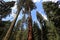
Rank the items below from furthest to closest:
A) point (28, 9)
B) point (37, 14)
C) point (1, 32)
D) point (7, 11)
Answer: point (1, 32) → point (7, 11) → point (37, 14) → point (28, 9)

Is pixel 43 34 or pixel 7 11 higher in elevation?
pixel 7 11

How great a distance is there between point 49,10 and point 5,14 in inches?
286

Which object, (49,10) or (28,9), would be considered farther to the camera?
(49,10)

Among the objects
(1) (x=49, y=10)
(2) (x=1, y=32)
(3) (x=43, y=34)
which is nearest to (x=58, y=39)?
(3) (x=43, y=34)

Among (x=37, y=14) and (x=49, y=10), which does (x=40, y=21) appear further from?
(x=49, y=10)

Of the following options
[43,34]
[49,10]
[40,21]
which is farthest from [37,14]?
[49,10]

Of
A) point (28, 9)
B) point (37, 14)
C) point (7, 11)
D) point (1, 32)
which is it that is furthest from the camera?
point (1, 32)

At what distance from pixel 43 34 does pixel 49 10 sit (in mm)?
4999

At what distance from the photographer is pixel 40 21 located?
81.7ft

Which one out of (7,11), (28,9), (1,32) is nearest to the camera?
(28,9)

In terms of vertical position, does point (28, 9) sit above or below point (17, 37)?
above

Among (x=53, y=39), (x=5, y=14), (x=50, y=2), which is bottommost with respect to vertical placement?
(x=53, y=39)

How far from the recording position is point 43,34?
2573 centimetres

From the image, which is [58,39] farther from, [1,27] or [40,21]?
[1,27]
